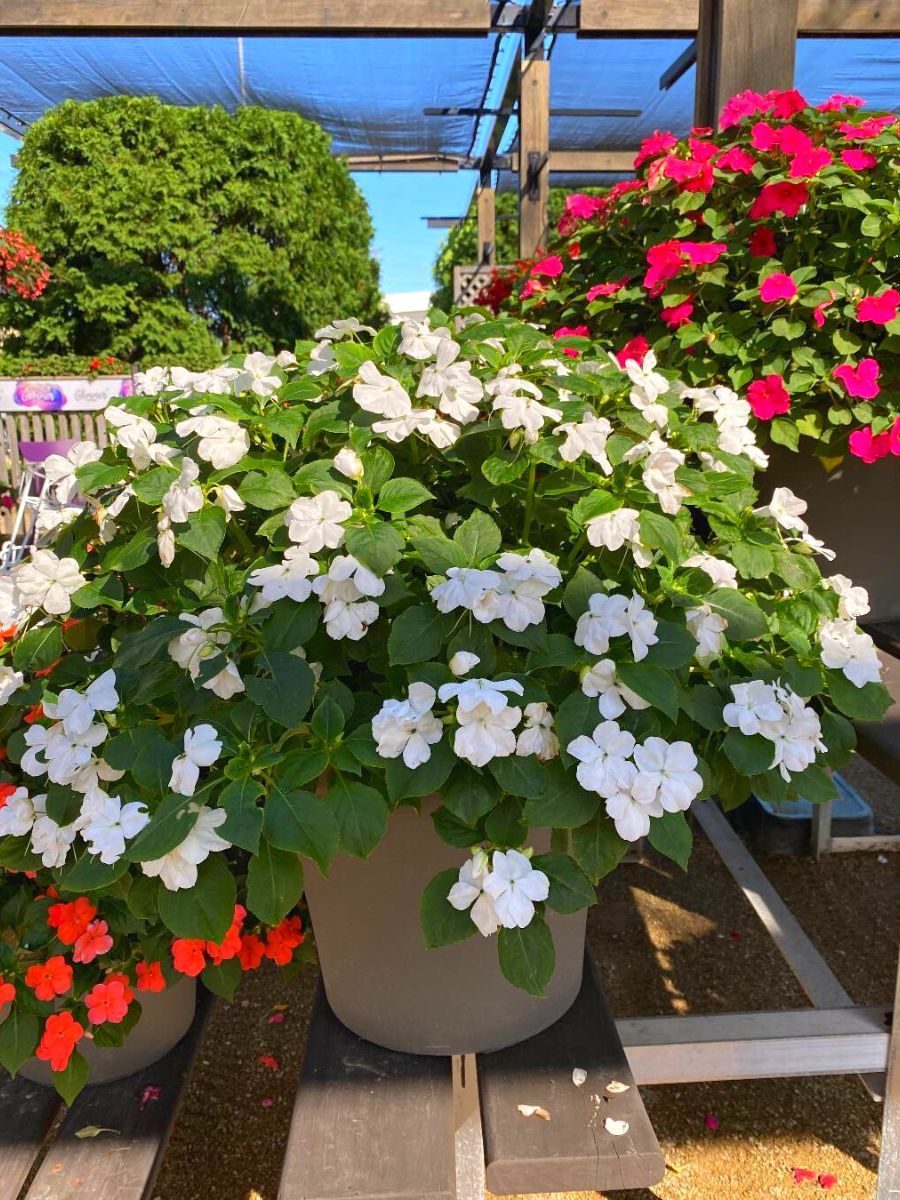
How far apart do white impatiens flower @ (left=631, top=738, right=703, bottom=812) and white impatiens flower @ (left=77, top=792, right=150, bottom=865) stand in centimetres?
41

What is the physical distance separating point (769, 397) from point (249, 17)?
179 cm

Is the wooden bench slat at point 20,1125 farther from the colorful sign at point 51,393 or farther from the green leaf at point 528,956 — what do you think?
the colorful sign at point 51,393

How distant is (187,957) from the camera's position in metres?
0.90

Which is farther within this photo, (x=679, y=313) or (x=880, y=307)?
(x=679, y=313)

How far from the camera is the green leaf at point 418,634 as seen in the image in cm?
75

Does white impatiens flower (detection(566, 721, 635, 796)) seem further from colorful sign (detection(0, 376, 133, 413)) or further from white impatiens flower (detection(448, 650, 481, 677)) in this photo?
colorful sign (detection(0, 376, 133, 413))

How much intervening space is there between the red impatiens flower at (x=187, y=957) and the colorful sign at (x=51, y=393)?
21.2ft

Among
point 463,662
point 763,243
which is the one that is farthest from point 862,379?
point 463,662

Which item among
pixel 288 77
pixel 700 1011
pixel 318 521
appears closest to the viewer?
pixel 318 521

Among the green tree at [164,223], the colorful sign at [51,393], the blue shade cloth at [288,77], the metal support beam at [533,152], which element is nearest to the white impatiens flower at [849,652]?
the metal support beam at [533,152]

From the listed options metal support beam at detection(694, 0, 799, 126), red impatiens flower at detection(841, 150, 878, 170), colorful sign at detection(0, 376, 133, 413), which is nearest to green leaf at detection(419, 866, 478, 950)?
red impatiens flower at detection(841, 150, 878, 170)

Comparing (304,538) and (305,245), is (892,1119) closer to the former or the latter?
(304,538)

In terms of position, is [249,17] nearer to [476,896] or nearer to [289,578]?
[289,578]

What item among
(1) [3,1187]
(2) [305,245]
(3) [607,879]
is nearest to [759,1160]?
(3) [607,879]
